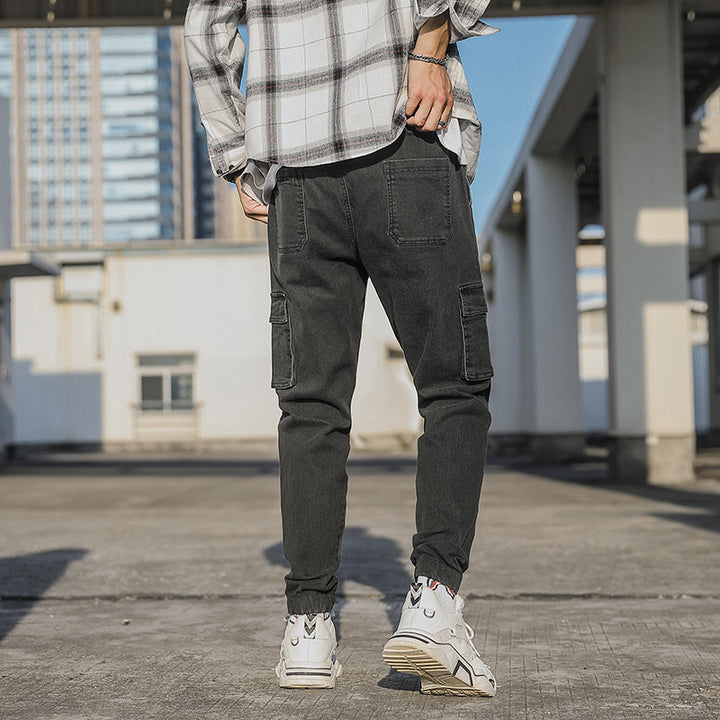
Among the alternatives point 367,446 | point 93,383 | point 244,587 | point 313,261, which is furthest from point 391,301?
point 93,383

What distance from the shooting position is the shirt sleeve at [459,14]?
1618mm

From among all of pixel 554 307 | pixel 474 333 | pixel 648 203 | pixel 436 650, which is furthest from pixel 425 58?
pixel 554 307

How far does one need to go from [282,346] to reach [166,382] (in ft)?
68.0

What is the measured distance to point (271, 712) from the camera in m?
1.49

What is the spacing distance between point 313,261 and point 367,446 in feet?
64.6

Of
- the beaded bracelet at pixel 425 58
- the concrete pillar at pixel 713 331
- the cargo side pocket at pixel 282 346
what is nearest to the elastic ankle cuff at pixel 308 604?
the cargo side pocket at pixel 282 346

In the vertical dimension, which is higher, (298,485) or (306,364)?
(306,364)

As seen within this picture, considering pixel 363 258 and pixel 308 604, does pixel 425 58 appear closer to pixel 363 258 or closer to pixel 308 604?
pixel 363 258

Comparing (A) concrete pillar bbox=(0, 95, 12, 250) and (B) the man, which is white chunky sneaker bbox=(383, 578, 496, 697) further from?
(A) concrete pillar bbox=(0, 95, 12, 250)

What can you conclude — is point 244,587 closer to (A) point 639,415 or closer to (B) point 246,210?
(B) point 246,210

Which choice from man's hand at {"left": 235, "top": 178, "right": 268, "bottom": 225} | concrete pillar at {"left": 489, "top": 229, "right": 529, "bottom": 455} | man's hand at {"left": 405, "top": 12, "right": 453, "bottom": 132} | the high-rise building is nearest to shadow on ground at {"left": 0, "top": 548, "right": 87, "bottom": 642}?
man's hand at {"left": 235, "top": 178, "right": 268, "bottom": 225}

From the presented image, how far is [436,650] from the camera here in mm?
1560

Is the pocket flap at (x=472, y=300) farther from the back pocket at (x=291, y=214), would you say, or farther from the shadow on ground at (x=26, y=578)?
the shadow on ground at (x=26, y=578)

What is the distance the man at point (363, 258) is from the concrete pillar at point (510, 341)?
17050 millimetres
